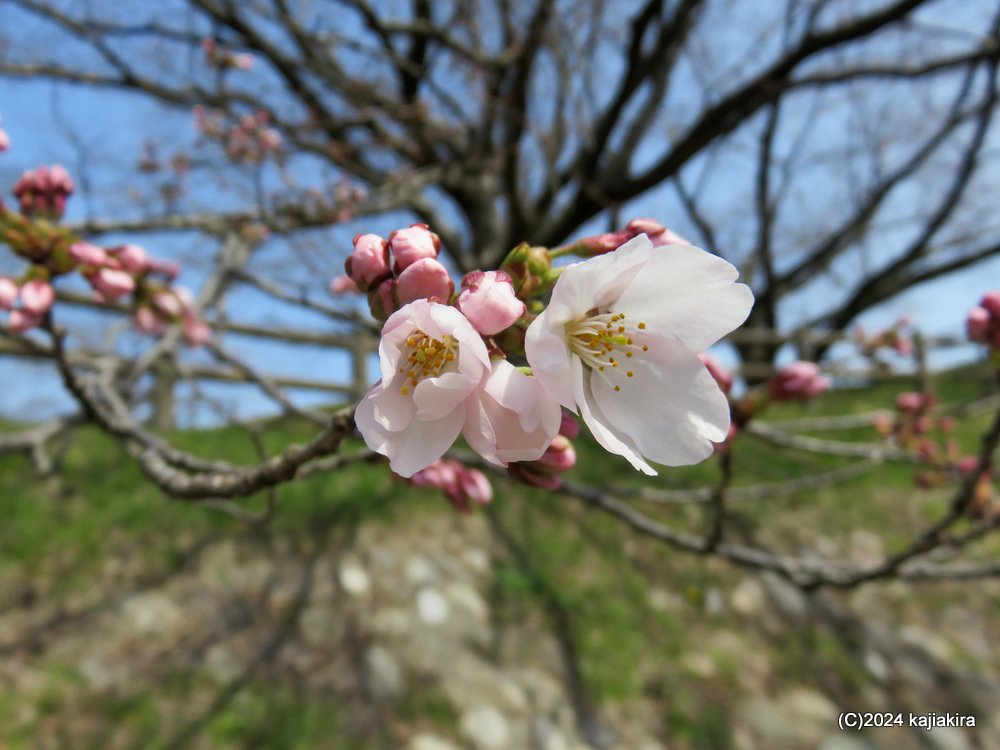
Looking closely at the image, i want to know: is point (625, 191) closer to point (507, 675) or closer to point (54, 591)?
point (507, 675)

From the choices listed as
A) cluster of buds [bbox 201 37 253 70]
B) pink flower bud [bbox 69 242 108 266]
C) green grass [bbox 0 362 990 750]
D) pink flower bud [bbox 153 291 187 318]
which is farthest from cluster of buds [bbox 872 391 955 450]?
cluster of buds [bbox 201 37 253 70]

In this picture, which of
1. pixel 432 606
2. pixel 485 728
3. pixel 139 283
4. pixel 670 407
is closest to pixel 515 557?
pixel 432 606

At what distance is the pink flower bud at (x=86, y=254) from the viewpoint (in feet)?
4.25

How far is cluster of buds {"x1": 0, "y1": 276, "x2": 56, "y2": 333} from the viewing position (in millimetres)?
1200

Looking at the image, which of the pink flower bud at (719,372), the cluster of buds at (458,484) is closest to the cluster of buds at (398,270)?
the cluster of buds at (458,484)

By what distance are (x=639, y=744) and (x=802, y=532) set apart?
5.60ft

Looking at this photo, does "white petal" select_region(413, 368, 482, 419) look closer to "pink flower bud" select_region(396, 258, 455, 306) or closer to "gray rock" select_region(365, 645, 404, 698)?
"pink flower bud" select_region(396, 258, 455, 306)

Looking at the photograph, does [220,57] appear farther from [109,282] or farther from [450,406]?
[450,406]

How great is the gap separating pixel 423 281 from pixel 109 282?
112 centimetres

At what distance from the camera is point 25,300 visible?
1.20 metres

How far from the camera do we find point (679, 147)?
4.99 metres

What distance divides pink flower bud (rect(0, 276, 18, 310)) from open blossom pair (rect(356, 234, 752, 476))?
0.98 meters

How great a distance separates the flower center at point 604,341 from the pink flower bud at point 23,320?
1.20 meters

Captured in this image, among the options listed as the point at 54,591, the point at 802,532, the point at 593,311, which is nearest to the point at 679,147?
the point at 802,532
